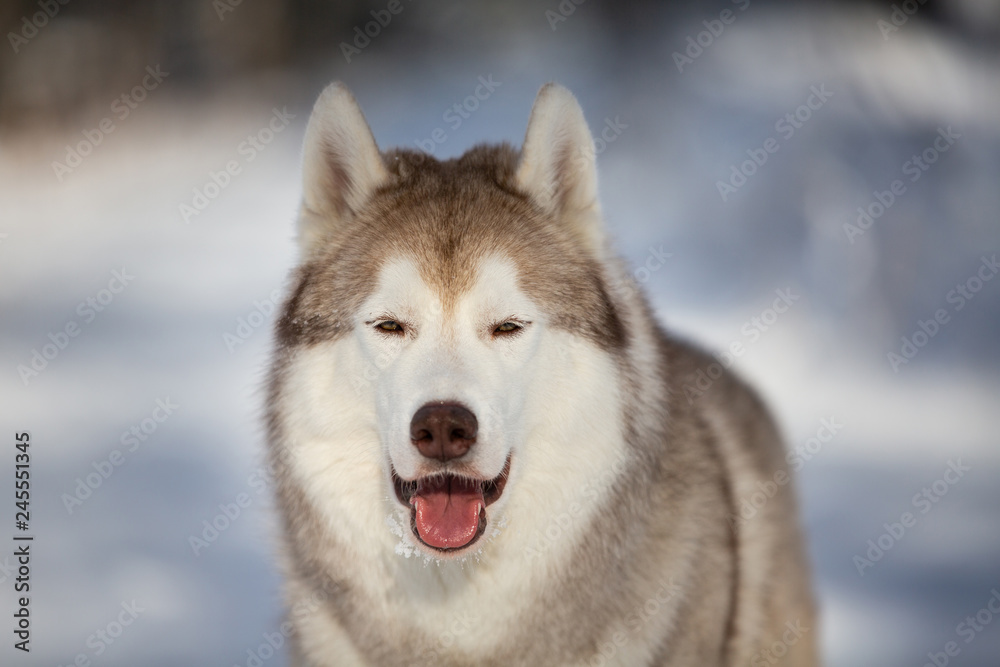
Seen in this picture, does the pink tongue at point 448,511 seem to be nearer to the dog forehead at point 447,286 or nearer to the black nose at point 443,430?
the black nose at point 443,430

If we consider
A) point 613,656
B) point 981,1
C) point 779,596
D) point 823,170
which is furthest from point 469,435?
point 981,1

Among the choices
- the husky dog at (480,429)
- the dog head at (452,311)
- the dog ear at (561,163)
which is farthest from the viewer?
the dog ear at (561,163)

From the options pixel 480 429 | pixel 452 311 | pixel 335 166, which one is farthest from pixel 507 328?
pixel 335 166

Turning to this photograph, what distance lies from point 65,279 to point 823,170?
470cm

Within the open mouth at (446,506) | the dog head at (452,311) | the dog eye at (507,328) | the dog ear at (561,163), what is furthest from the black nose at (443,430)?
the dog ear at (561,163)

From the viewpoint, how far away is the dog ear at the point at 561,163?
2.63 meters

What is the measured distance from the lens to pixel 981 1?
497cm

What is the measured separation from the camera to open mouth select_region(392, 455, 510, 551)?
7.59 feet

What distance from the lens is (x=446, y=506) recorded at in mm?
2340

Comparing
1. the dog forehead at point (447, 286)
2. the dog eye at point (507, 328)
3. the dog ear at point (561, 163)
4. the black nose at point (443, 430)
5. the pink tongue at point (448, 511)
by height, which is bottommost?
the pink tongue at point (448, 511)

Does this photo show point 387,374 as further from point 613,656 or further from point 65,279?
point 65,279

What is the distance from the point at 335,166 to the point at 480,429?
119 cm

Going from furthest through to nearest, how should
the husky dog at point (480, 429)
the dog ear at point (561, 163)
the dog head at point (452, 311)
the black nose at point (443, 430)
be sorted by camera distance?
the dog ear at point (561, 163) < the husky dog at point (480, 429) < the dog head at point (452, 311) < the black nose at point (443, 430)

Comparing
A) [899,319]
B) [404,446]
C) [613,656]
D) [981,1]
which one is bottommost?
[613,656]
